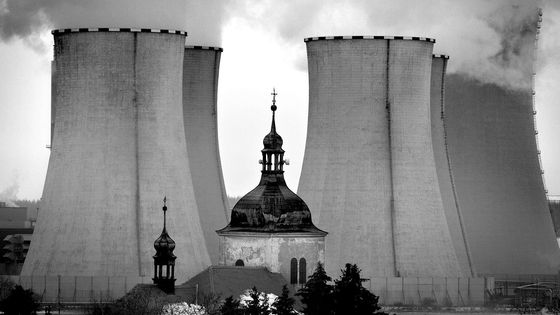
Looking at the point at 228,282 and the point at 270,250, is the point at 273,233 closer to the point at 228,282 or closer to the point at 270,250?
the point at 270,250

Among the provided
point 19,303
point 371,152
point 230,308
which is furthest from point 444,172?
point 230,308

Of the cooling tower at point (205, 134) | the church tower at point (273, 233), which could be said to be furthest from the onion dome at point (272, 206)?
the cooling tower at point (205, 134)

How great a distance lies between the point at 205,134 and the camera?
2916 inches

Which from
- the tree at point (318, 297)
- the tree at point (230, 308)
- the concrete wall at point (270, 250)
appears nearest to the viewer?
the tree at point (318, 297)

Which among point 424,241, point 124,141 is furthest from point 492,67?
point 124,141

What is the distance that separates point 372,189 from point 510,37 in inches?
439

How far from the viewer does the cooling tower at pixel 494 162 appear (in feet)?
262

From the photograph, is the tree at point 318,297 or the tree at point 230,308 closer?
the tree at point 318,297

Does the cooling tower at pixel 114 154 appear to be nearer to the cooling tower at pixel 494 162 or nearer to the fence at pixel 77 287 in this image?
the fence at pixel 77 287

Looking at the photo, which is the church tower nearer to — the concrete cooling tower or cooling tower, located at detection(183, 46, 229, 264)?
the concrete cooling tower

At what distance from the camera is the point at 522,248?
266 feet

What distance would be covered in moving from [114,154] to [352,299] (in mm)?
13373

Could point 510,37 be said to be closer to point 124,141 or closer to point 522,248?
point 522,248

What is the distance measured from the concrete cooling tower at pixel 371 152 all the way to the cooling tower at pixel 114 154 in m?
3.88
